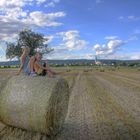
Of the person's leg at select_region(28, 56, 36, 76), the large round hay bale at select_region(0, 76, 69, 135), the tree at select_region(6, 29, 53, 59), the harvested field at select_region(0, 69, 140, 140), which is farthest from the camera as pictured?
the tree at select_region(6, 29, 53, 59)

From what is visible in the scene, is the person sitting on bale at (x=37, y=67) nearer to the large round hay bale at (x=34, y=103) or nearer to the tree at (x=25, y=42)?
the large round hay bale at (x=34, y=103)

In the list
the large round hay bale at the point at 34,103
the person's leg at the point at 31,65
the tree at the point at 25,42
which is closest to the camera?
the large round hay bale at the point at 34,103

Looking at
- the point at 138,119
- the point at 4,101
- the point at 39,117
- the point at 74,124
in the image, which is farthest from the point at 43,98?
the point at 138,119

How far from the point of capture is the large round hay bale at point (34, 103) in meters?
8.16

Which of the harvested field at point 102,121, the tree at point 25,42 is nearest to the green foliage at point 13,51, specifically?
the tree at point 25,42

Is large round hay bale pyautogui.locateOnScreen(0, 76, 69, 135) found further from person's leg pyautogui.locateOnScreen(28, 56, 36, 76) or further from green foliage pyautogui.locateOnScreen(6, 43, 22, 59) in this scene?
green foliage pyautogui.locateOnScreen(6, 43, 22, 59)

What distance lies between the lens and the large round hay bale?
8.16 metres

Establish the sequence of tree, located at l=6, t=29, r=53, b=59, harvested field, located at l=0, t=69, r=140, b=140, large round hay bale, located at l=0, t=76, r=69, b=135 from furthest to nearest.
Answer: tree, located at l=6, t=29, r=53, b=59, harvested field, located at l=0, t=69, r=140, b=140, large round hay bale, located at l=0, t=76, r=69, b=135

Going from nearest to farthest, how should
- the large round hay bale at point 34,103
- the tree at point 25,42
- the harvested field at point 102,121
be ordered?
1. the large round hay bale at point 34,103
2. the harvested field at point 102,121
3. the tree at point 25,42

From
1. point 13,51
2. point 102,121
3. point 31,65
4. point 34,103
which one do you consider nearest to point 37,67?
point 31,65

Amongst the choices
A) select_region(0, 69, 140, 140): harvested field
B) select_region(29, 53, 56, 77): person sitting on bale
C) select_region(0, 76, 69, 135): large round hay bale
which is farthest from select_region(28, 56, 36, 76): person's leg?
select_region(0, 69, 140, 140): harvested field

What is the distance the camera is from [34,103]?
8.22 meters

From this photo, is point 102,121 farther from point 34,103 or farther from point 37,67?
point 34,103

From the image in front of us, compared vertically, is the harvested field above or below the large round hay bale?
below
